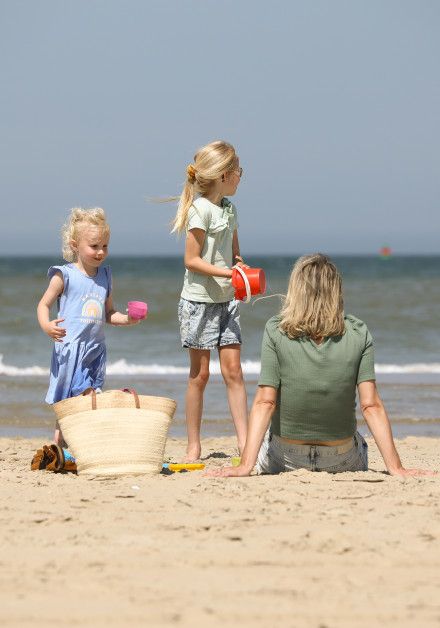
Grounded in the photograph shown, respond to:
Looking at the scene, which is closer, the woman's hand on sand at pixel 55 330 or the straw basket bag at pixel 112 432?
the straw basket bag at pixel 112 432

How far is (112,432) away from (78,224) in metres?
1.27

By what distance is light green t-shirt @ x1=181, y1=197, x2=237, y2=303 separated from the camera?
552 centimetres

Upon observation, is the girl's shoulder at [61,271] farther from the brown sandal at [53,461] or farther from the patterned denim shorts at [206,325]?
the brown sandal at [53,461]

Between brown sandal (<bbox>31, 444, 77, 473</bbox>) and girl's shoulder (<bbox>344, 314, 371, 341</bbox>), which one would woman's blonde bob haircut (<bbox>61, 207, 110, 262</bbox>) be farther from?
girl's shoulder (<bbox>344, 314, 371, 341</bbox>)

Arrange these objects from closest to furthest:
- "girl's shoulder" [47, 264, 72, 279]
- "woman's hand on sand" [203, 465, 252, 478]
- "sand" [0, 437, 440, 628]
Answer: "sand" [0, 437, 440, 628] → "woman's hand on sand" [203, 465, 252, 478] → "girl's shoulder" [47, 264, 72, 279]

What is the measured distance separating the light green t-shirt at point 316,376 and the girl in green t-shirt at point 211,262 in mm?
1101

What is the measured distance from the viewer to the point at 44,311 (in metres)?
5.12

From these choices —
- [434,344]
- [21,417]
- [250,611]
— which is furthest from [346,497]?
[434,344]

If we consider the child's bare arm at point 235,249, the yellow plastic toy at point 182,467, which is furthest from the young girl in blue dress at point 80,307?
the child's bare arm at point 235,249

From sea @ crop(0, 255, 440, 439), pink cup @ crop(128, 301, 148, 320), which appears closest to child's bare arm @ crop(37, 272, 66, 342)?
pink cup @ crop(128, 301, 148, 320)

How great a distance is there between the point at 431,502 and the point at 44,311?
7.36ft

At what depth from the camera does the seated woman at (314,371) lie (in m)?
4.41

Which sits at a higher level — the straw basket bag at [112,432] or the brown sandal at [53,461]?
the straw basket bag at [112,432]

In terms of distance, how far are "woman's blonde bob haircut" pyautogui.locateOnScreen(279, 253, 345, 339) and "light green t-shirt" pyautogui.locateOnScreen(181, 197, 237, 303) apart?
1.15 metres
